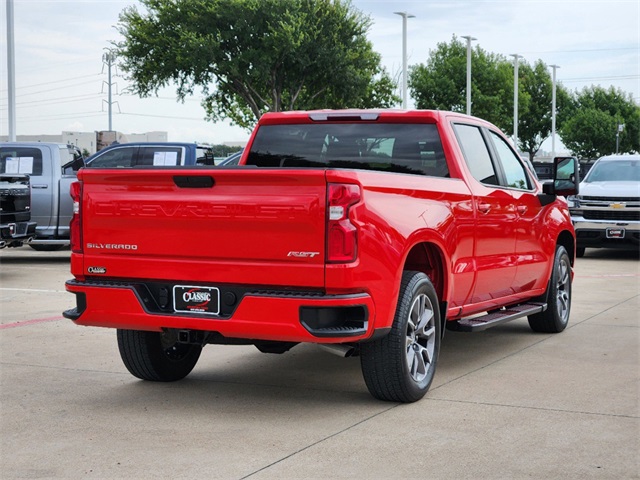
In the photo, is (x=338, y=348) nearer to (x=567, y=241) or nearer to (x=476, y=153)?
(x=476, y=153)

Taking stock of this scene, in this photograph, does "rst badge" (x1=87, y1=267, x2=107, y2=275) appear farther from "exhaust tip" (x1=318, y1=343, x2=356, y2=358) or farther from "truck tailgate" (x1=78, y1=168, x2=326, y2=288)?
"exhaust tip" (x1=318, y1=343, x2=356, y2=358)

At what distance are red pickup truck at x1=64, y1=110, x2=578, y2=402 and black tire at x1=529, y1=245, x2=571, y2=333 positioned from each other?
1789mm

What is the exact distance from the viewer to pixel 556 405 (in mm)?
6398

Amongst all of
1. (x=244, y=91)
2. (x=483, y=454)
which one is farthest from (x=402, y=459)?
(x=244, y=91)

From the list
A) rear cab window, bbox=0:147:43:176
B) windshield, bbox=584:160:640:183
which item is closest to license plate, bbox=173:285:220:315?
rear cab window, bbox=0:147:43:176

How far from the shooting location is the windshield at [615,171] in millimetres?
19344

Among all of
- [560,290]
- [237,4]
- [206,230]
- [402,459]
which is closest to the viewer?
[402,459]

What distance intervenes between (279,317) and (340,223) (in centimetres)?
65

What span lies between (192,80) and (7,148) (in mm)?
26745

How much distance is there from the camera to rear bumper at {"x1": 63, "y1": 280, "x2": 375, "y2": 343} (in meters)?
5.76

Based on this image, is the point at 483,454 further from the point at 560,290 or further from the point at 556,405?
the point at 560,290

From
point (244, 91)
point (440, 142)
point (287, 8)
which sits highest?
point (287, 8)

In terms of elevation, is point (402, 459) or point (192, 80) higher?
point (192, 80)

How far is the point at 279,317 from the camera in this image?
5828mm
